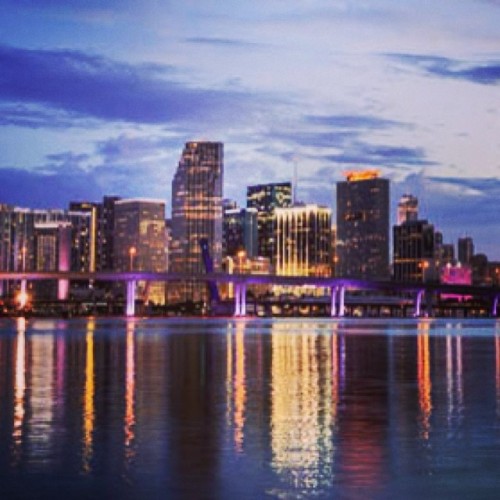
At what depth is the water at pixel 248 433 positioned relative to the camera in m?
17.1

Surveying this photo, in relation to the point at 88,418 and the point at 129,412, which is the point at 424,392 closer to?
the point at 129,412

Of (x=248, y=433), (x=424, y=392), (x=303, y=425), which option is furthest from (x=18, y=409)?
(x=424, y=392)

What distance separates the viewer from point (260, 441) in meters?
21.8

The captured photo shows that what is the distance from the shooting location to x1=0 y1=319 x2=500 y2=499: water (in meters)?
17.1

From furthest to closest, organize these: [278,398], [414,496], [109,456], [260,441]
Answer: [278,398] < [260,441] < [109,456] < [414,496]

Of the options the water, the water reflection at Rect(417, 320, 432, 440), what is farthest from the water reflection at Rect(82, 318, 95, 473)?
the water reflection at Rect(417, 320, 432, 440)

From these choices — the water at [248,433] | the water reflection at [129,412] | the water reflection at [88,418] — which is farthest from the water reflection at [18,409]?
the water reflection at [129,412]

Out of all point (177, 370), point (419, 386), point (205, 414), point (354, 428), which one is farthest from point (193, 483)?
point (177, 370)

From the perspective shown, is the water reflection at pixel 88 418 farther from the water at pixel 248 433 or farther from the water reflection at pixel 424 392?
the water reflection at pixel 424 392

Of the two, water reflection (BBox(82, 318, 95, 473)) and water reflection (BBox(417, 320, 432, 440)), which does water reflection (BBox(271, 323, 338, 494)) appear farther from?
water reflection (BBox(82, 318, 95, 473))

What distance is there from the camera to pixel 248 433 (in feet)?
75.9

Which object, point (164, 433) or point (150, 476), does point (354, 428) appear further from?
point (150, 476)

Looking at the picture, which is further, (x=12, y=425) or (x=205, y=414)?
(x=205, y=414)

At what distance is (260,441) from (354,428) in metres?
3.26
